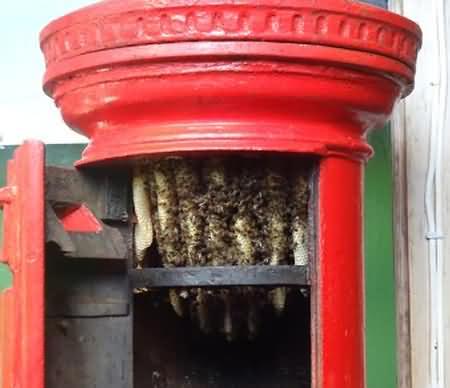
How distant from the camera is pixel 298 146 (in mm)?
1021

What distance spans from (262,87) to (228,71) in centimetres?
4

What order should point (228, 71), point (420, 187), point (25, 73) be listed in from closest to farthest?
point (228, 71) → point (420, 187) → point (25, 73)

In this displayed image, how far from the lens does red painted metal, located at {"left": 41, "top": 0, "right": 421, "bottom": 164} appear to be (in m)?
0.97

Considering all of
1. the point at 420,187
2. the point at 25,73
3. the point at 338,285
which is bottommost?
the point at 338,285

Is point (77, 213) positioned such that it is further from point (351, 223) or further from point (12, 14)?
point (12, 14)

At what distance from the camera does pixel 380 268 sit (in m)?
1.47

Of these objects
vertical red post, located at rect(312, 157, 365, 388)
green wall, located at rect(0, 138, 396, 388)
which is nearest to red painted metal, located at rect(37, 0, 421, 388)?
vertical red post, located at rect(312, 157, 365, 388)

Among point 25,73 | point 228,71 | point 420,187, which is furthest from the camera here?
point 25,73

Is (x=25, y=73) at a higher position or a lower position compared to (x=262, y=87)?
higher

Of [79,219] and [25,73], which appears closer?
[79,219]

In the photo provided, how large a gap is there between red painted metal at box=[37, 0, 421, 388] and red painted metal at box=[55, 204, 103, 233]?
2.3 inches

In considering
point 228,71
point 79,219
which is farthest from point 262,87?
point 79,219

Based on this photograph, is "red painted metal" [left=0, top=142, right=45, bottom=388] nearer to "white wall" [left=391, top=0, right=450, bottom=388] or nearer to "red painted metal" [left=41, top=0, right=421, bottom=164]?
"red painted metal" [left=41, top=0, right=421, bottom=164]

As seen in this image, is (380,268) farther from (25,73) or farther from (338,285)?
(25,73)
